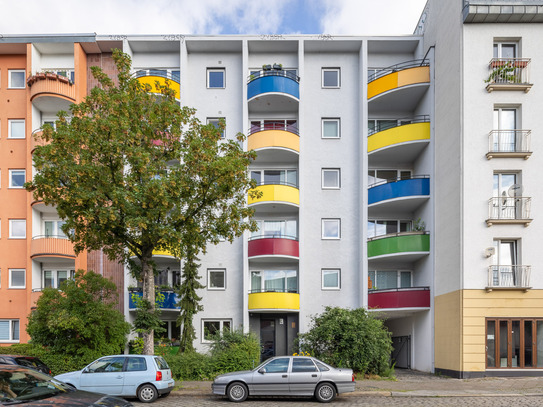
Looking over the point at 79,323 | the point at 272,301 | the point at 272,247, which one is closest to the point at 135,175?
the point at 79,323

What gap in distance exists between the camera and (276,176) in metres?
24.9

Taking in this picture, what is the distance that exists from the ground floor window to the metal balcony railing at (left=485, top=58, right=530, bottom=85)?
998 cm

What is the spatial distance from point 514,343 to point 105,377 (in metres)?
15.5

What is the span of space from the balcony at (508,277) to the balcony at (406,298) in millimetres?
3650

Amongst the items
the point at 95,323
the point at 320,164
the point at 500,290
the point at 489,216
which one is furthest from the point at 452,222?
the point at 95,323

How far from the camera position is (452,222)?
63.3 ft

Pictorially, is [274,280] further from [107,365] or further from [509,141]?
[509,141]

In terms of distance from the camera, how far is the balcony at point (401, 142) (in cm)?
2212

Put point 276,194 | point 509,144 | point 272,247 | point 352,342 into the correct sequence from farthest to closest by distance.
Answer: point 276,194 → point 272,247 → point 509,144 → point 352,342

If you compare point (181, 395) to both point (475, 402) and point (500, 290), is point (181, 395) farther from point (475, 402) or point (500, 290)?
point (500, 290)

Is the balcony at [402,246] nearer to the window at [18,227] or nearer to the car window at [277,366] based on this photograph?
the car window at [277,366]

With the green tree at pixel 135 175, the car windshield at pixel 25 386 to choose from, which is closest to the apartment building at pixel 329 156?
the green tree at pixel 135 175

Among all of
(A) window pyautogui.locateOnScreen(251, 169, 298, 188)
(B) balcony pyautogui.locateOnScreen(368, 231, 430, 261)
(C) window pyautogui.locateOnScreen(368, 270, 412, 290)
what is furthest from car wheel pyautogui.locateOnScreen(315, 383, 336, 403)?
(A) window pyautogui.locateOnScreen(251, 169, 298, 188)

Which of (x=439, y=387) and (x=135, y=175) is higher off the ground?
(x=135, y=175)
